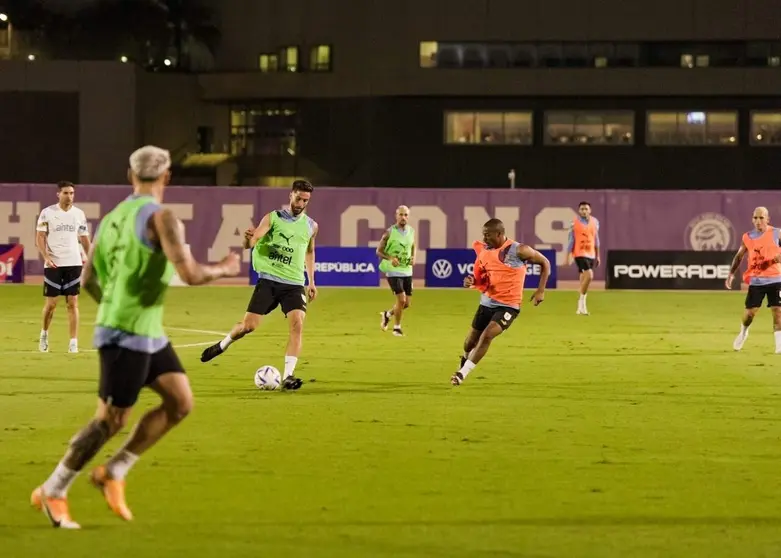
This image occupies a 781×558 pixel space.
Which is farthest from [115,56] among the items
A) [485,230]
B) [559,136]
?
[485,230]

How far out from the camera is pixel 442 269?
3856 centimetres

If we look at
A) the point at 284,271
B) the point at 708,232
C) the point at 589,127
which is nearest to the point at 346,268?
the point at 708,232

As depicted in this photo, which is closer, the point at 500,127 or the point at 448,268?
the point at 448,268

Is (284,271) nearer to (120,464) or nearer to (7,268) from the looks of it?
(120,464)

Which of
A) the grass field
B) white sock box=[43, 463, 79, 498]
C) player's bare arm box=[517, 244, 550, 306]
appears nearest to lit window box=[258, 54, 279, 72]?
the grass field

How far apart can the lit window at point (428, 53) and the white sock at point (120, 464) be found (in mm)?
56536

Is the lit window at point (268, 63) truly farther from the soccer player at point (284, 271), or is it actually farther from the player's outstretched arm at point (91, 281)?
the player's outstretched arm at point (91, 281)

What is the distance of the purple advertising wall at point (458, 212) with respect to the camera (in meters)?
40.1

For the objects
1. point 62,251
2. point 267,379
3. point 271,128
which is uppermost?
point 271,128

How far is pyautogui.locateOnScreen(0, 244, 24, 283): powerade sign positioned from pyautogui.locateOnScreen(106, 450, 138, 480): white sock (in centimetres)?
3077

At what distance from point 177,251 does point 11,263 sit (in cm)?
3173

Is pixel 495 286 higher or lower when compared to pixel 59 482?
higher

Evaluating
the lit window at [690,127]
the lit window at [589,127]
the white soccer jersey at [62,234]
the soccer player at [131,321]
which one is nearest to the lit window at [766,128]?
the lit window at [690,127]

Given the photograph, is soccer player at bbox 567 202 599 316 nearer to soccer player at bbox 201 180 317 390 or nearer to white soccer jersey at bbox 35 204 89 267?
white soccer jersey at bbox 35 204 89 267
